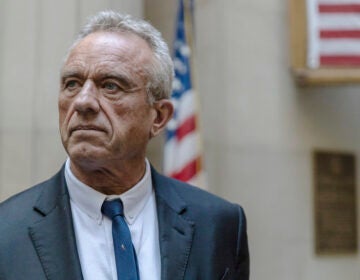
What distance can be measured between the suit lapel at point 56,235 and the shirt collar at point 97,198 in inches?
1.5

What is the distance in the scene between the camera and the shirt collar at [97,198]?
2.60 metres

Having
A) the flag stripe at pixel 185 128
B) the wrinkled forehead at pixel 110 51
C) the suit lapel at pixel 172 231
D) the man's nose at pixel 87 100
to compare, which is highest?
the wrinkled forehead at pixel 110 51

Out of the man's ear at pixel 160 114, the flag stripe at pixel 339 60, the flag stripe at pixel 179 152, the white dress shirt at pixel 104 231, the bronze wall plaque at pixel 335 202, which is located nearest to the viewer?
the white dress shirt at pixel 104 231

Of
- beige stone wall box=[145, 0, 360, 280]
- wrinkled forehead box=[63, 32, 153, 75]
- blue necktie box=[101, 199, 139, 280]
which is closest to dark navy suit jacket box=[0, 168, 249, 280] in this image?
blue necktie box=[101, 199, 139, 280]

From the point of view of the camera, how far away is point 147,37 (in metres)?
2.74

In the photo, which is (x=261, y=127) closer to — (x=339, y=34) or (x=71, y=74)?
(x=339, y=34)

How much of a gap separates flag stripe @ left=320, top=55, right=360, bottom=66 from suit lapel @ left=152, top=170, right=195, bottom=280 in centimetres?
558

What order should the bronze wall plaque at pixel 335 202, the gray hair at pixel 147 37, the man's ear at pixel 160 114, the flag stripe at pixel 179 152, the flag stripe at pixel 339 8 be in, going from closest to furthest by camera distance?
the gray hair at pixel 147 37 < the man's ear at pixel 160 114 < the flag stripe at pixel 179 152 < the flag stripe at pixel 339 8 < the bronze wall plaque at pixel 335 202

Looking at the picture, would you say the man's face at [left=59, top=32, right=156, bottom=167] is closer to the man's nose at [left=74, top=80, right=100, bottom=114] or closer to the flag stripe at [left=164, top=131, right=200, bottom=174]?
the man's nose at [left=74, top=80, right=100, bottom=114]

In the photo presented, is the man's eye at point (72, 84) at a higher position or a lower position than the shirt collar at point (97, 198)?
higher

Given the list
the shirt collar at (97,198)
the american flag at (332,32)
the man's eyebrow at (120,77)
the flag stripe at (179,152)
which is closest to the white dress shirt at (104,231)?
the shirt collar at (97,198)

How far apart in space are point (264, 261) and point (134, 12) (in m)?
3.07

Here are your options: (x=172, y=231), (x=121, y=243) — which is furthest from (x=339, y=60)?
(x=121, y=243)

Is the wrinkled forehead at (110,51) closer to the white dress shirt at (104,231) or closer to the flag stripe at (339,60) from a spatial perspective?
the white dress shirt at (104,231)
